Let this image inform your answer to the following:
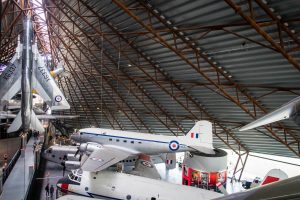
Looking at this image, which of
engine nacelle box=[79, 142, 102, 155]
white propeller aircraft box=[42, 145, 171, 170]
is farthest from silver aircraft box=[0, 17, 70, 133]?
white propeller aircraft box=[42, 145, 171, 170]

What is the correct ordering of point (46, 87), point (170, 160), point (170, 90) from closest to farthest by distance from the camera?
point (46, 87) < point (170, 90) < point (170, 160)

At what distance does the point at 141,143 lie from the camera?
17.7 meters

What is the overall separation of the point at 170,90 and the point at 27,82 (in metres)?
10.8

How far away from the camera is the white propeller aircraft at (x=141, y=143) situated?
651 inches

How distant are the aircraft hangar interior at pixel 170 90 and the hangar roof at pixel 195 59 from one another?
0.07 m

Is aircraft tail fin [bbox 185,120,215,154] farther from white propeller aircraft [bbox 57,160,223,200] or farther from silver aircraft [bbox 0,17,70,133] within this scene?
silver aircraft [bbox 0,17,70,133]

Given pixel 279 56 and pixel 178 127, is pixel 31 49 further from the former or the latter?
pixel 178 127

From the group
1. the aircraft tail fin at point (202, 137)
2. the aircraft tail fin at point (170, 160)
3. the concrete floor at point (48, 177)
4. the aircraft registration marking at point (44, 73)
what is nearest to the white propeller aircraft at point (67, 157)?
the aircraft tail fin at point (170, 160)

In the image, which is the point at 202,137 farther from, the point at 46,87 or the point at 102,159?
the point at 46,87

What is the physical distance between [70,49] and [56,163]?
37.0 ft

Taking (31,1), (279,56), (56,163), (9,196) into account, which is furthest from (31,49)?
(56,163)

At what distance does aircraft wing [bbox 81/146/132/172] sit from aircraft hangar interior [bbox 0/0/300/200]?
9 centimetres

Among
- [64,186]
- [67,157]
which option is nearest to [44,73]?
[64,186]

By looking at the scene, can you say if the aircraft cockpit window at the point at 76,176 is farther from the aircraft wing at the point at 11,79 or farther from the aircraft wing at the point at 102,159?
the aircraft wing at the point at 11,79
